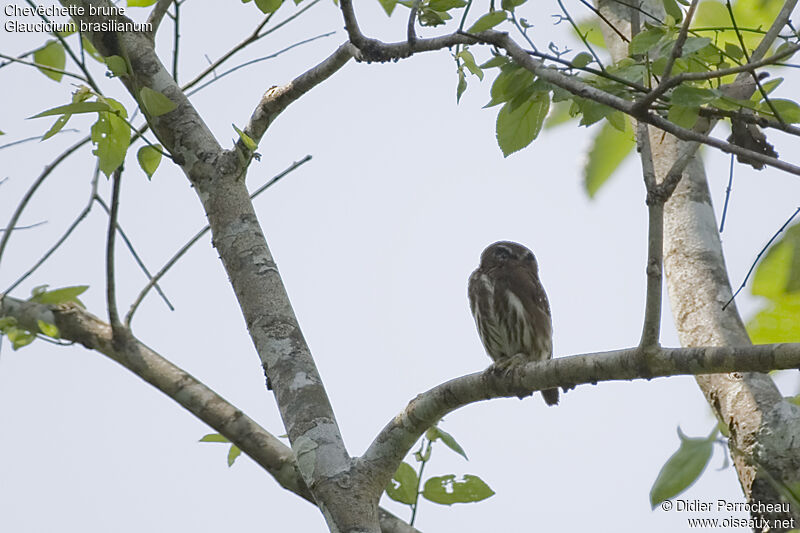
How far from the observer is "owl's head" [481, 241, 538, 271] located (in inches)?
216

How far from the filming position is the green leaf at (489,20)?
8.06ft

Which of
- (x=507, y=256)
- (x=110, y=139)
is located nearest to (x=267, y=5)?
(x=110, y=139)

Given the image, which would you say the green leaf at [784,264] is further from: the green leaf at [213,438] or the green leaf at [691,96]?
the green leaf at [213,438]

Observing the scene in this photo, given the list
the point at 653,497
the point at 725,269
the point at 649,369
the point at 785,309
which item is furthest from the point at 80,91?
the point at 725,269

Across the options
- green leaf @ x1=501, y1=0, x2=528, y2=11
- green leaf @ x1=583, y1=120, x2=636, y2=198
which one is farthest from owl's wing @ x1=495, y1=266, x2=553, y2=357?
green leaf @ x1=501, y1=0, x2=528, y2=11

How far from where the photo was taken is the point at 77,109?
Result: 8.57ft

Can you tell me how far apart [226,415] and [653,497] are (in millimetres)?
2545

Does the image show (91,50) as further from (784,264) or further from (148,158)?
(784,264)

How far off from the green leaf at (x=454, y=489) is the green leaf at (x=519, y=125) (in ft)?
4.26

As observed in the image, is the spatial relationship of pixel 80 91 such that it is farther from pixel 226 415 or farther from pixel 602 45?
pixel 602 45

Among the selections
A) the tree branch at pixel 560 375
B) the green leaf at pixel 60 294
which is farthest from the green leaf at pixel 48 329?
the tree branch at pixel 560 375

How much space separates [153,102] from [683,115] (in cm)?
170

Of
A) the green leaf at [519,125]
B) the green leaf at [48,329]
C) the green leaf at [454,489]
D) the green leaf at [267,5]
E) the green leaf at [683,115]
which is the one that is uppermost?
the green leaf at [267,5]

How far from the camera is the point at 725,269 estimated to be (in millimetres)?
3893
